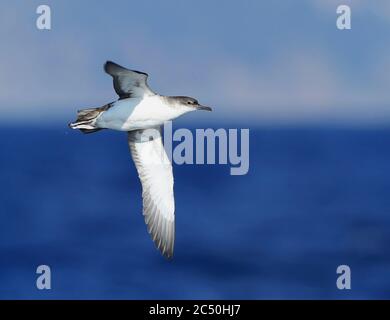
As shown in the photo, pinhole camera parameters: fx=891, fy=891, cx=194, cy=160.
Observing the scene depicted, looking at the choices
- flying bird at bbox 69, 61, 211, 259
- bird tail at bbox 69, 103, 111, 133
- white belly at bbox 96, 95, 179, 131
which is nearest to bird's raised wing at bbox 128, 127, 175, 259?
flying bird at bbox 69, 61, 211, 259

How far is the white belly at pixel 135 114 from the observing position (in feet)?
29.2

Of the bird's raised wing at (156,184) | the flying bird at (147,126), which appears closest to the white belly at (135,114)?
the flying bird at (147,126)

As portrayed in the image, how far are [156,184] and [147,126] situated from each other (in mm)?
891

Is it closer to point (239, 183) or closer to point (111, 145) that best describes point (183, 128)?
point (239, 183)

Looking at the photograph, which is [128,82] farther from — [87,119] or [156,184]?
[156,184]

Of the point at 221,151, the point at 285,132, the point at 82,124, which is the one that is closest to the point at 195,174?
the point at 285,132

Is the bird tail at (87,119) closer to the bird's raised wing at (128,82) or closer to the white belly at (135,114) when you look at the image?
the white belly at (135,114)

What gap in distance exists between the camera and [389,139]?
2966 centimetres

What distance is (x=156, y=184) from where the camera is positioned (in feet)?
31.9

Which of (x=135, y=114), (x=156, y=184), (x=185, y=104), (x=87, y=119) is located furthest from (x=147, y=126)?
(x=156, y=184)

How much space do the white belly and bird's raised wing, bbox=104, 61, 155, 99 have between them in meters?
0.07

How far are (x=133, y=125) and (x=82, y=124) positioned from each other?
519 millimetres

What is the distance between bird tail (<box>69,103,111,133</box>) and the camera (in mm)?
8820

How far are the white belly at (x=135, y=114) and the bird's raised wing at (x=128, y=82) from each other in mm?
73
